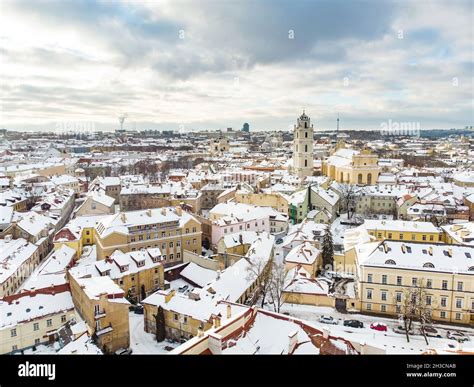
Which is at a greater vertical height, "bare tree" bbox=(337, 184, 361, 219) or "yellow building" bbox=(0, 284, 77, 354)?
"bare tree" bbox=(337, 184, 361, 219)

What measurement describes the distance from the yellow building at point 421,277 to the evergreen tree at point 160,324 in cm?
847

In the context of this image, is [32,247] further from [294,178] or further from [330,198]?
[294,178]

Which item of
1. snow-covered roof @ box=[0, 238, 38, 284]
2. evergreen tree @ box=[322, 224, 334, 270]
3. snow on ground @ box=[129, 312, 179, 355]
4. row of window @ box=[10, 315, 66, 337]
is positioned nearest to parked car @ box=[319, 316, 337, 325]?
evergreen tree @ box=[322, 224, 334, 270]

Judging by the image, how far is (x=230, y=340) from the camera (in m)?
8.01

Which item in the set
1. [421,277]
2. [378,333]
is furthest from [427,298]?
[378,333]

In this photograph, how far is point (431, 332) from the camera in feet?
48.2

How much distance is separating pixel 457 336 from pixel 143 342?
11.9 m

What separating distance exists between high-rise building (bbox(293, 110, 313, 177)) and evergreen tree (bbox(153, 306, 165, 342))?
1252 inches

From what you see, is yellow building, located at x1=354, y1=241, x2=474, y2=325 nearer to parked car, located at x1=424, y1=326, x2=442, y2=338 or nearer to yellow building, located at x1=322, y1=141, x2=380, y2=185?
parked car, located at x1=424, y1=326, x2=442, y2=338

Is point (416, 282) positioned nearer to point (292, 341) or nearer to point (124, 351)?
point (292, 341)

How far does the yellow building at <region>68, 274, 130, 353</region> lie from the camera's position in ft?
42.3
